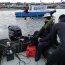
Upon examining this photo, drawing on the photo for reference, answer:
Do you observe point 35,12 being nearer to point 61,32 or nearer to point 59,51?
point 61,32

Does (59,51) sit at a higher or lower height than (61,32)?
lower

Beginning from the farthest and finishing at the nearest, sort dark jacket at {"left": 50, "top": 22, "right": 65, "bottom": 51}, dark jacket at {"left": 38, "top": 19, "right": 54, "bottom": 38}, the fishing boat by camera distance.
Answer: the fishing boat < dark jacket at {"left": 38, "top": 19, "right": 54, "bottom": 38} < dark jacket at {"left": 50, "top": 22, "right": 65, "bottom": 51}

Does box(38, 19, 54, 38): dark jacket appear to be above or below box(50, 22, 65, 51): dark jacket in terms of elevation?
A: below

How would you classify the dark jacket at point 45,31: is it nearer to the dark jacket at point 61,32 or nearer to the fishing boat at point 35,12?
the dark jacket at point 61,32

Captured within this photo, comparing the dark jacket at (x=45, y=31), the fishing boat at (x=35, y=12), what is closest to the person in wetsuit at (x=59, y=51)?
the dark jacket at (x=45, y=31)

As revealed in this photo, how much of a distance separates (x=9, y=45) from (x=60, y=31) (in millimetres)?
2343

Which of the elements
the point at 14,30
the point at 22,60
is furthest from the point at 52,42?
the point at 14,30

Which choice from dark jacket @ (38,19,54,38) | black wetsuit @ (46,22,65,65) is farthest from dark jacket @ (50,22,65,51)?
dark jacket @ (38,19,54,38)

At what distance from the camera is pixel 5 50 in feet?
17.2

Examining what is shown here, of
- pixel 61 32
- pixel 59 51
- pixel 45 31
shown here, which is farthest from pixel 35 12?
pixel 59 51

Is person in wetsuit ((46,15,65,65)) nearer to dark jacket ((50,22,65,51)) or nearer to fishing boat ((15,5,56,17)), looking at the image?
dark jacket ((50,22,65,51))

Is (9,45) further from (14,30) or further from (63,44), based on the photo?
(63,44)

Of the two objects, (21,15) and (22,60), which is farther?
(21,15)

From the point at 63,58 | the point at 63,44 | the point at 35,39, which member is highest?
the point at 63,44
